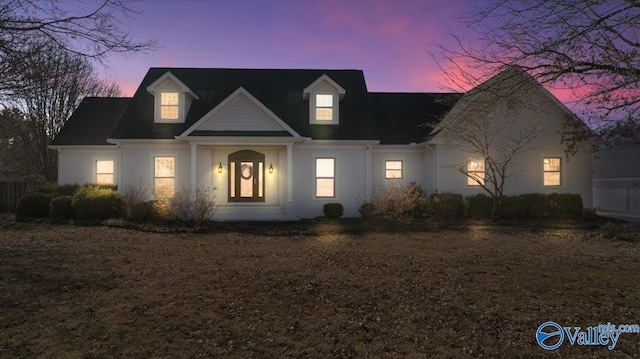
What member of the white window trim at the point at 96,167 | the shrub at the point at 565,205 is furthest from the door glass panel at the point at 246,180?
the shrub at the point at 565,205

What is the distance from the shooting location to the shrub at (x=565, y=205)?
52.0 feet

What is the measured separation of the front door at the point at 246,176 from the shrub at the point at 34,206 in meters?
7.48

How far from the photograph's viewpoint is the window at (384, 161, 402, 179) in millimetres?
17719

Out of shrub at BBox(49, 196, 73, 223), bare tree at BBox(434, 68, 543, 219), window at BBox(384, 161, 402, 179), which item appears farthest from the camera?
window at BBox(384, 161, 402, 179)

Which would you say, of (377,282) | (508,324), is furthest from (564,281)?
(377,282)

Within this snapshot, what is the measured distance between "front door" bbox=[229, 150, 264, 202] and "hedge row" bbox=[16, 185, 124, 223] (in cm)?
470

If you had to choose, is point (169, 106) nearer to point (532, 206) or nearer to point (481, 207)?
point (481, 207)

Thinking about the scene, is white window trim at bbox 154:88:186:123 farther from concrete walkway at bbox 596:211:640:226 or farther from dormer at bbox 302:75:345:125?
concrete walkway at bbox 596:211:640:226

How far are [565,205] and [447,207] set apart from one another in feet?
18.2

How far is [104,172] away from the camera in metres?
17.8

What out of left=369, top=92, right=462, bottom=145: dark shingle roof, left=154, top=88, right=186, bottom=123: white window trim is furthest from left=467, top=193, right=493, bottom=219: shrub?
left=154, top=88, right=186, bottom=123: white window trim

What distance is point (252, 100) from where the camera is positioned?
1590 centimetres

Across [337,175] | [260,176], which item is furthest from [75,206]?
[337,175]

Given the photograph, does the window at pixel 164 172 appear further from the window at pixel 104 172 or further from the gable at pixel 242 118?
the window at pixel 104 172
